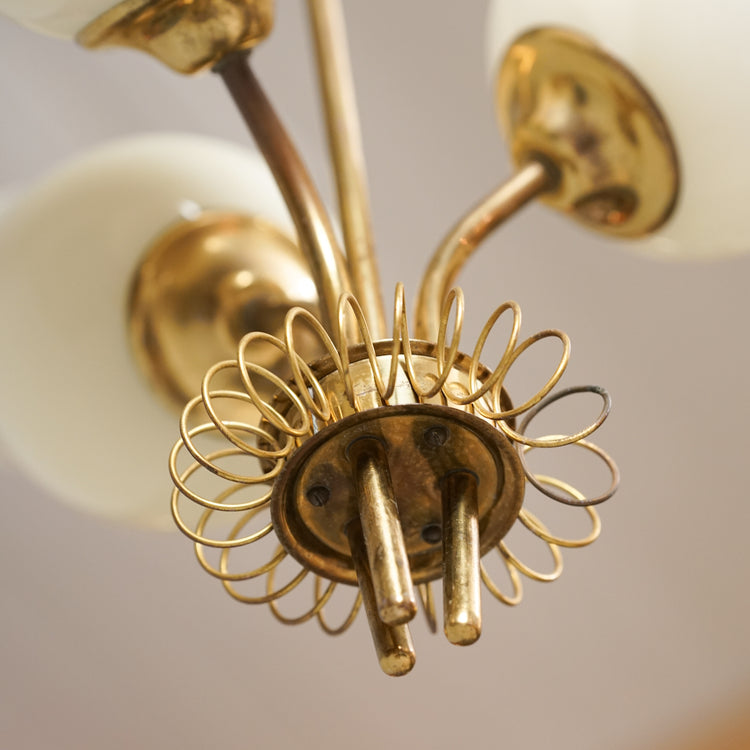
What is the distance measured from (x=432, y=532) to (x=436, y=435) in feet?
0.15

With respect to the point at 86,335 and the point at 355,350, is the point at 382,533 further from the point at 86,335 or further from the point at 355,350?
the point at 86,335

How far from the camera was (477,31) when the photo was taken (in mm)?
947

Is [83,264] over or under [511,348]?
over

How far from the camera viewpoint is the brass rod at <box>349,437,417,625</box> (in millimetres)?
327

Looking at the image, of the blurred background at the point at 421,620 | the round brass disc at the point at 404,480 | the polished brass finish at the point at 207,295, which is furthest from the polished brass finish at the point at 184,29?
the blurred background at the point at 421,620

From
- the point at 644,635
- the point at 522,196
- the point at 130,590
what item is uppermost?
the point at 522,196

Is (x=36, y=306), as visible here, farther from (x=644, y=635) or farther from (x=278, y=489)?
(x=644, y=635)

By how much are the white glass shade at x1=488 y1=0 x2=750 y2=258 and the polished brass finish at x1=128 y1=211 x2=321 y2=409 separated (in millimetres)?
182

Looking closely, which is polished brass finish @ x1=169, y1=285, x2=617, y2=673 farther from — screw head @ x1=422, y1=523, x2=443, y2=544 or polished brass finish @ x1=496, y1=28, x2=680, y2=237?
polished brass finish @ x1=496, y1=28, x2=680, y2=237

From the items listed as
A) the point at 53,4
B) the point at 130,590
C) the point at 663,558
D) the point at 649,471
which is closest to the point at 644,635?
the point at 663,558

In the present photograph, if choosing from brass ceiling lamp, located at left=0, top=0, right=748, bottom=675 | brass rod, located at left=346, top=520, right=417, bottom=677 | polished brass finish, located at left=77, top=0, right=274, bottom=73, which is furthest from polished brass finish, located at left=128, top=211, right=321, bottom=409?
brass rod, located at left=346, top=520, right=417, bottom=677

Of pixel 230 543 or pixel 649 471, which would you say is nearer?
pixel 230 543

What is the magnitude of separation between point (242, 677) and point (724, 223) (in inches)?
25.8

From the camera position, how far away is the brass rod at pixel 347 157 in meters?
0.47
